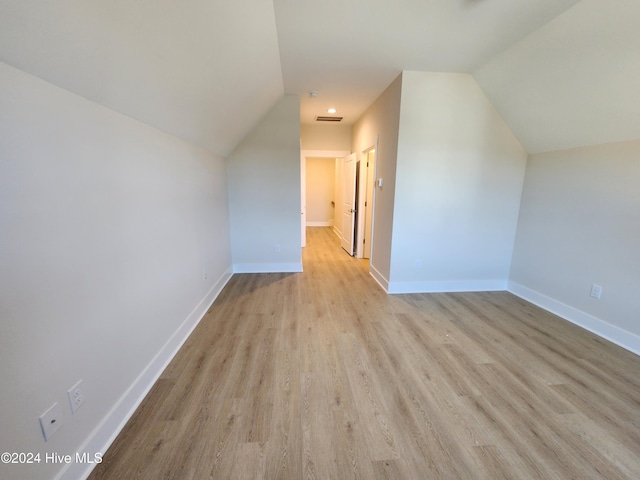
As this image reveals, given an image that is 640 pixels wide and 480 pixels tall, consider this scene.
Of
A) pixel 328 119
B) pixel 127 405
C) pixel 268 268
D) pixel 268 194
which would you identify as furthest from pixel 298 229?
pixel 127 405

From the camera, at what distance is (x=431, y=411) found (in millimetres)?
1592

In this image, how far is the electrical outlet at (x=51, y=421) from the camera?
1.02 meters

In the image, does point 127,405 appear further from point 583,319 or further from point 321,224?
point 321,224

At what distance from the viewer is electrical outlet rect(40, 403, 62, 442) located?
102 centimetres

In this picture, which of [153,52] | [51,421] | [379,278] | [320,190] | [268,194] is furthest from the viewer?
[320,190]

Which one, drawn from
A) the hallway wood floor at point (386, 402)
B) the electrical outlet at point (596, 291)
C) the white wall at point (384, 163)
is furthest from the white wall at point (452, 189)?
the electrical outlet at point (596, 291)

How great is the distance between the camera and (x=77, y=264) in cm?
119

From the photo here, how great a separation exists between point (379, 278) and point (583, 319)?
83.6 inches

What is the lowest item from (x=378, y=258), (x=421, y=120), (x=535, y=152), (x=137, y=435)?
(x=137, y=435)

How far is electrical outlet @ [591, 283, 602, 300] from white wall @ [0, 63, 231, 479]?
387 cm

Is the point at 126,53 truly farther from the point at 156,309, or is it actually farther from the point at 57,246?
the point at 156,309

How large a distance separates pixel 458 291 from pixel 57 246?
12.7 ft

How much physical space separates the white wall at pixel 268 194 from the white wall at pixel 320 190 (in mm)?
4686

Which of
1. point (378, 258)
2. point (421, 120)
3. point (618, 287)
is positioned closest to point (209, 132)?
point (421, 120)
